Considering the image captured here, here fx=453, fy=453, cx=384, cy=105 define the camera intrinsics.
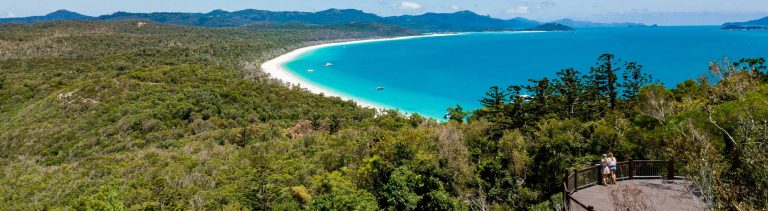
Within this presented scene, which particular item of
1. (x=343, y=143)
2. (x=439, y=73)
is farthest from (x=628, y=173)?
(x=439, y=73)

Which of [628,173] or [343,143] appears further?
[343,143]

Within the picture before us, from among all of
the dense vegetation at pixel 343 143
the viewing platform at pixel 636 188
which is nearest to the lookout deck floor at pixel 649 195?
the viewing platform at pixel 636 188

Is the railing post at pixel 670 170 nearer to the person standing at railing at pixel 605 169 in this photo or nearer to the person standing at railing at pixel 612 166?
the person standing at railing at pixel 612 166

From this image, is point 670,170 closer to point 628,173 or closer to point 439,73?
point 628,173

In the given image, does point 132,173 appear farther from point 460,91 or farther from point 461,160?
point 460,91

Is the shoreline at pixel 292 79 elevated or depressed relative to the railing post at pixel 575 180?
depressed

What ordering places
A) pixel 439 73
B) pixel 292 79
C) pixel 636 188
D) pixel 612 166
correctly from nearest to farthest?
pixel 636 188 → pixel 612 166 → pixel 292 79 → pixel 439 73

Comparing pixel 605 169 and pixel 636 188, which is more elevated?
pixel 605 169
